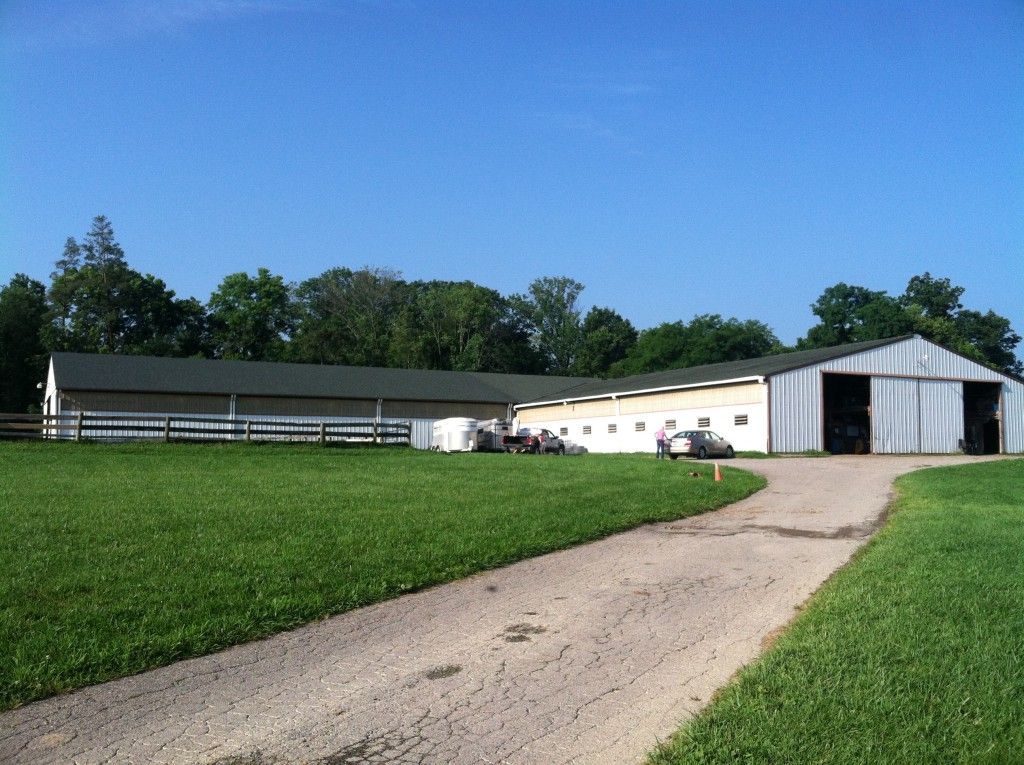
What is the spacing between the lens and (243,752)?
4.82 m

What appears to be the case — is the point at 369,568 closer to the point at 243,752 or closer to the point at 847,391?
the point at 243,752

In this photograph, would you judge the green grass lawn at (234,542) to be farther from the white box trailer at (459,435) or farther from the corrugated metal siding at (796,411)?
the white box trailer at (459,435)

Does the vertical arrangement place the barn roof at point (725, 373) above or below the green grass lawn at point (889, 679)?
above

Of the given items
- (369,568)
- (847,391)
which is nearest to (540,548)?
(369,568)

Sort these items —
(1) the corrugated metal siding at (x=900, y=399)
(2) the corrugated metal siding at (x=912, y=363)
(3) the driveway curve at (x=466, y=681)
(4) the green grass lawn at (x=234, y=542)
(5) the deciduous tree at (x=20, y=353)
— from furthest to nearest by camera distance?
1. (5) the deciduous tree at (x=20, y=353)
2. (2) the corrugated metal siding at (x=912, y=363)
3. (1) the corrugated metal siding at (x=900, y=399)
4. (4) the green grass lawn at (x=234, y=542)
5. (3) the driveway curve at (x=466, y=681)

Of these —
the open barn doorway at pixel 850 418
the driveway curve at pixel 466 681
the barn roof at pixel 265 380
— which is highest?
the barn roof at pixel 265 380

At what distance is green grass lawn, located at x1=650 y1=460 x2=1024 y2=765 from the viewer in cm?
453

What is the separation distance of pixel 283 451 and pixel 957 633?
2698 cm

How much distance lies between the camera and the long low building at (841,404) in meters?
37.9

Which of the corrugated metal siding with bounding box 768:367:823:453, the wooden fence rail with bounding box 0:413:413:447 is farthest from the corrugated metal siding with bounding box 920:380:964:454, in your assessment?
the wooden fence rail with bounding box 0:413:413:447

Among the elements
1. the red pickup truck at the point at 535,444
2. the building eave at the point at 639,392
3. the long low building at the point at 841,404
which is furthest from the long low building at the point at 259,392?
the long low building at the point at 841,404

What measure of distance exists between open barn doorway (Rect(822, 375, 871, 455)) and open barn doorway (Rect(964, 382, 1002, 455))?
593cm

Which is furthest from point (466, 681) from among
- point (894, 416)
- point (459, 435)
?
point (894, 416)

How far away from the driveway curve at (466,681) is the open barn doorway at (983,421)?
39410mm
